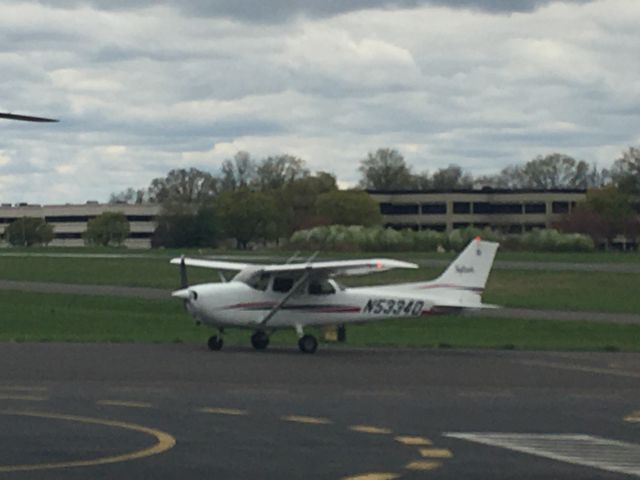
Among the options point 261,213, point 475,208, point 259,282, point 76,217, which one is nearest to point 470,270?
point 259,282

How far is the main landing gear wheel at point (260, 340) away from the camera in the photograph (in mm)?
33156

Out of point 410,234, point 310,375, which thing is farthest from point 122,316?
point 410,234

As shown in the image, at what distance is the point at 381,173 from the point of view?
7096 inches

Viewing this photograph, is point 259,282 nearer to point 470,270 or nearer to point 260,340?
point 260,340

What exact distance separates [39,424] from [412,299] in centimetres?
1690

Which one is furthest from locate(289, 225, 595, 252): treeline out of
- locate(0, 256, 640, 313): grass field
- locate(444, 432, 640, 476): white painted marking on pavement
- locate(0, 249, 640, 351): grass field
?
locate(444, 432, 640, 476): white painted marking on pavement

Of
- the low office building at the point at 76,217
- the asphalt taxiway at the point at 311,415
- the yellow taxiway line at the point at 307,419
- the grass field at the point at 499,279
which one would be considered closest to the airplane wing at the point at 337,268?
the asphalt taxiway at the point at 311,415

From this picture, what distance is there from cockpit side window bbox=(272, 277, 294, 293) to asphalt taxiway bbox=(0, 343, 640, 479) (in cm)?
230

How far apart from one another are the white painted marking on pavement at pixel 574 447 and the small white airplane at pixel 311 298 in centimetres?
1426

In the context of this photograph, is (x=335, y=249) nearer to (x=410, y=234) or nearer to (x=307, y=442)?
(x=410, y=234)

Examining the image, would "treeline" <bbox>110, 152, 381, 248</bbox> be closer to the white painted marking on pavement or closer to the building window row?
the building window row

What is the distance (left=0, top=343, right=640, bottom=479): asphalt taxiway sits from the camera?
14430 mm

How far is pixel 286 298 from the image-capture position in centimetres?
3278

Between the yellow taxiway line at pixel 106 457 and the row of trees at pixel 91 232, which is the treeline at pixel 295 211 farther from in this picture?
the yellow taxiway line at pixel 106 457
